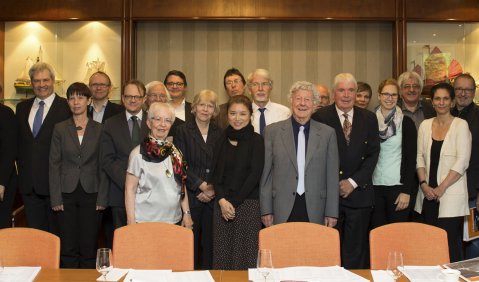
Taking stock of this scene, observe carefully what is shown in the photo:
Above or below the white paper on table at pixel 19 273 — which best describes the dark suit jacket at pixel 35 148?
above

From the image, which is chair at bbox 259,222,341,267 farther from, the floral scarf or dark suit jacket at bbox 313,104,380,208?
dark suit jacket at bbox 313,104,380,208

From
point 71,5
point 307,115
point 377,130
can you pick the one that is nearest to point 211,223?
point 307,115

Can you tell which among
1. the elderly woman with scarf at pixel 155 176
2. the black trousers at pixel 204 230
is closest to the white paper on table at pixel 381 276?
the elderly woman with scarf at pixel 155 176

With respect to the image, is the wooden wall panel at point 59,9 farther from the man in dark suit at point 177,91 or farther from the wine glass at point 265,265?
Result: the wine glass at point 265,265

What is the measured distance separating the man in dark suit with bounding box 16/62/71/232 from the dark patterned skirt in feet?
4.90

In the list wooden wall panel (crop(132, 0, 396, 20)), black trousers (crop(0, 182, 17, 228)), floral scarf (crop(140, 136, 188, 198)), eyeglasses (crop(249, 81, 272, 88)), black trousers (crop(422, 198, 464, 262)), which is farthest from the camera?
wooden wall panel (crop(132, 0, 396, 20))

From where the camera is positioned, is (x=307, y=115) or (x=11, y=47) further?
(x=11, y=47)

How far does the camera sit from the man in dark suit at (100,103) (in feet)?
17.4

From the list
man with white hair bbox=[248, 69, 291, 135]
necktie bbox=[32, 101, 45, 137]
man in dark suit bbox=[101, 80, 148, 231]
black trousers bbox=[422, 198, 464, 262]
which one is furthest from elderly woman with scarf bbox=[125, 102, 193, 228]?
black trousers bbox=[422, 198, 464, 262]

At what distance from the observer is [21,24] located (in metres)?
6.70

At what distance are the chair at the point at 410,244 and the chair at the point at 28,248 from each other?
5.41ft

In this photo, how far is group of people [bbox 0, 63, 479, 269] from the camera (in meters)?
4.39

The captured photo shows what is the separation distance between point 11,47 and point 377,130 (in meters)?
3.99

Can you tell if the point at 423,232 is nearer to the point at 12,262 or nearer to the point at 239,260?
the point at 239,260
